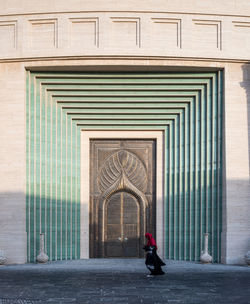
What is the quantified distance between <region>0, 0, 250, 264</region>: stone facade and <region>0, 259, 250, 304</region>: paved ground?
78.6 inches

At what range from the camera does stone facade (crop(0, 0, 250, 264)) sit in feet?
53.1

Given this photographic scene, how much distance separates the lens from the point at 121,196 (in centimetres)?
1789

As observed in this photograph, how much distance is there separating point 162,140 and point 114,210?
2895 mm

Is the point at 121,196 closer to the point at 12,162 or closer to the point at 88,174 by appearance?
the point at 88,174

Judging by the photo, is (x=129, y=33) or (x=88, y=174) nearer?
(x=129, y=33)

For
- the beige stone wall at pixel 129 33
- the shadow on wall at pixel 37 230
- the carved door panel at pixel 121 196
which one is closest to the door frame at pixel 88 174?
the carved door panel at pixel 121 196

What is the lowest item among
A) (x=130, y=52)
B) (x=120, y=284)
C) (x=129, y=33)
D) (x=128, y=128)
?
(x=120, y=284)

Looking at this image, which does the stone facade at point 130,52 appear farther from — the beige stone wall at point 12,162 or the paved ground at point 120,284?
the paved ground at point 120,284

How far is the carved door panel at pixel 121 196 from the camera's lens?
17.7 meters

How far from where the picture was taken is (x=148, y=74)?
55.9 ft

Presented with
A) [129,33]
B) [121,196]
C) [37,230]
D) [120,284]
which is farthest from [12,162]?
[120,284]

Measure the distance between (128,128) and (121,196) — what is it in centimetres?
234

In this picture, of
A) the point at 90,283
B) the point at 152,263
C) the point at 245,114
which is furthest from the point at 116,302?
the point at 245,114

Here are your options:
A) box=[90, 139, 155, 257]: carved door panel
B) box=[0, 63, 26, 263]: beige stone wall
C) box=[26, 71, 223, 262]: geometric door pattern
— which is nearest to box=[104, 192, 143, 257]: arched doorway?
box=[90, 139, 155, 257]: carved door panel
